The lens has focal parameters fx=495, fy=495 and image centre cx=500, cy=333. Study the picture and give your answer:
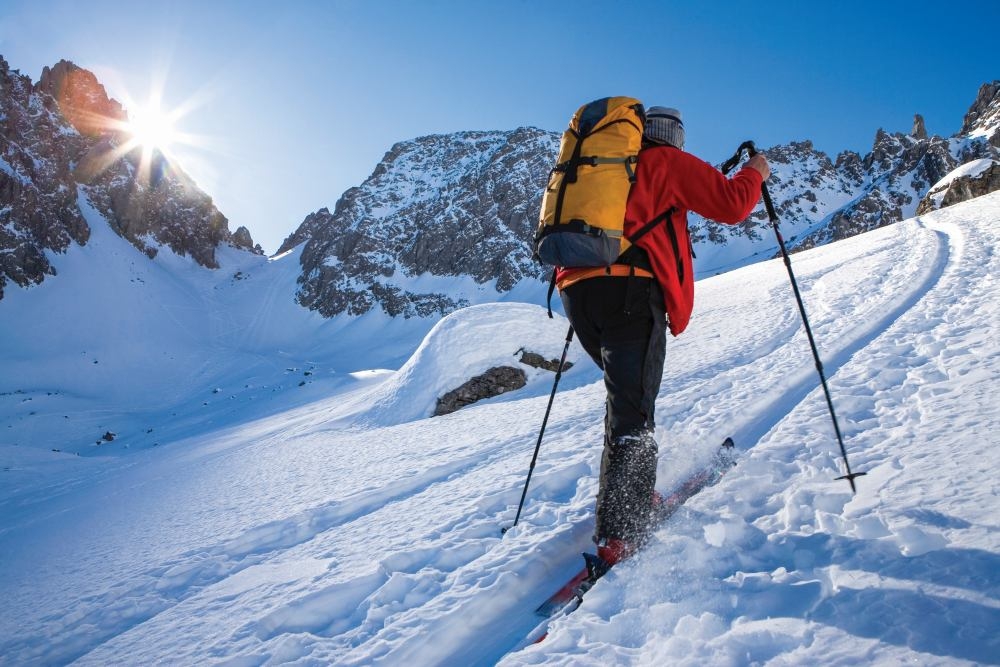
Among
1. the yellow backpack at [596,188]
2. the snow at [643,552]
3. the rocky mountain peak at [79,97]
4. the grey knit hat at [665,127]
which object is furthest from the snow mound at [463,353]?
the rocky mountain peak at [79,97]

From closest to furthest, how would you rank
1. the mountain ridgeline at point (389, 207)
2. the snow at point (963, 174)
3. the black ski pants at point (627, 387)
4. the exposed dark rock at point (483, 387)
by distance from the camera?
the black ski pants at point (627, 387)
the exposed dark rock at point (483, 387)
the snow at point (963, 174)
the mountain ridgeline at point (389, 207)

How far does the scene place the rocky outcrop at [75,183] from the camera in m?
74.9

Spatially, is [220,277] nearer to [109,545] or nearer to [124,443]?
[124,443]

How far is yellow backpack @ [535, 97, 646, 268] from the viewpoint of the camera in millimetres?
2697

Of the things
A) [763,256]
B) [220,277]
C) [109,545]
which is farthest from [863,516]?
[220,277]

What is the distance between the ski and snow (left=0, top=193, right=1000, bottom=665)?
11 cm

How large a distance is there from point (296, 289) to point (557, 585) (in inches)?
4437

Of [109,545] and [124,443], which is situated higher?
[124,443]

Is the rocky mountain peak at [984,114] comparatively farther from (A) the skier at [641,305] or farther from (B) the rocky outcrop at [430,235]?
(A) the skier at [641,305]

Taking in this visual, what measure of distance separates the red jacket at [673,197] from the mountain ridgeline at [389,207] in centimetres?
8904

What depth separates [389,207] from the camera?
119 metres

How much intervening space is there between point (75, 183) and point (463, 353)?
110 meters

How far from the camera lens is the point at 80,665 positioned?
11.4 feet

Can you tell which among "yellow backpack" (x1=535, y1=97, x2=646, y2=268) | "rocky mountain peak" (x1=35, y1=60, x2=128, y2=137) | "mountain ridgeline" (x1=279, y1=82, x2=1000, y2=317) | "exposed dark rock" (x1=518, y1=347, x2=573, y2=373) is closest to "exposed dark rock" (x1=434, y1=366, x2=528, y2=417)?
"exposed dark rock" (x1=518, y1=347, x2=573, y2=373)
